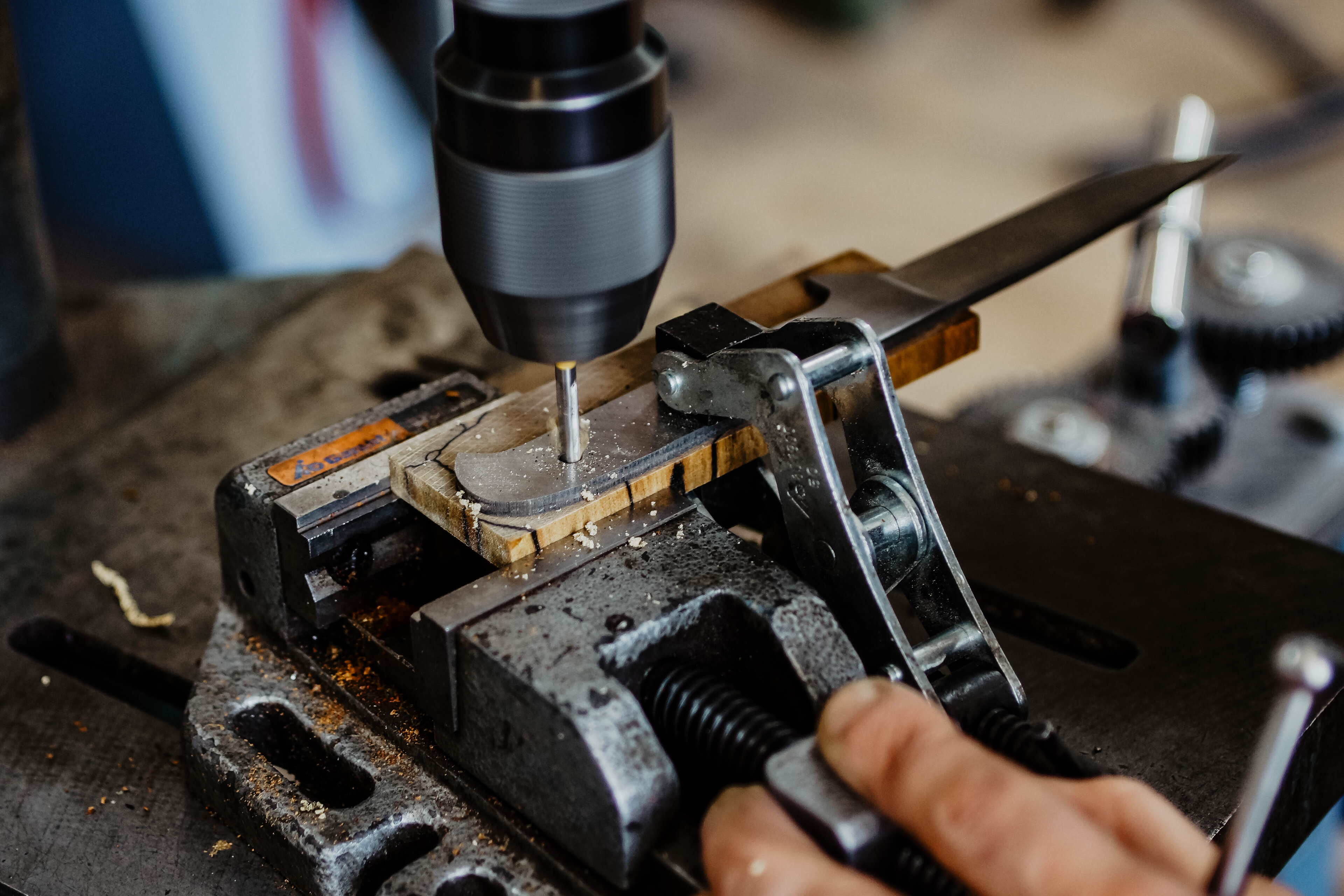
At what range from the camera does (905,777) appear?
0.60 m

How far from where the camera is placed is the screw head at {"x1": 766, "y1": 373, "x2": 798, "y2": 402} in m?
0.75

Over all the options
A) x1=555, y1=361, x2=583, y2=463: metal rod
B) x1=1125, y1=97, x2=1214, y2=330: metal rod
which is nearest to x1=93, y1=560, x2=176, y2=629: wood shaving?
x1=555, y1=361, x2=583, y2=463: metal rod

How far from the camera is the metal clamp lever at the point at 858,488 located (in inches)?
30.0

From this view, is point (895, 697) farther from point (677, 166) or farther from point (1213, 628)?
point (677, 166)

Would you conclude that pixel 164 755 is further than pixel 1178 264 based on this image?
No

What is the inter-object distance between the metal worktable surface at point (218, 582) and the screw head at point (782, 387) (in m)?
0.32

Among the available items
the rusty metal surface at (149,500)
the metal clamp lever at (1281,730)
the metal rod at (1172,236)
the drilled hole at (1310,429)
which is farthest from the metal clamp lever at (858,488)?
the drilled hole at (1310,429)

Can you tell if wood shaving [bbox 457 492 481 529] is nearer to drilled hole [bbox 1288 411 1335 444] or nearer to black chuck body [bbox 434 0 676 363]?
black chuck body [bbox 434 0 676 363]

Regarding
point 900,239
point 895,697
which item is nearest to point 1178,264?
point 895,697

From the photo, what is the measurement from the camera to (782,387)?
0.75 meters

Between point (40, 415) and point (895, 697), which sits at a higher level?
point (895, 697)

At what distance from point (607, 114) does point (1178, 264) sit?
100 centimetres

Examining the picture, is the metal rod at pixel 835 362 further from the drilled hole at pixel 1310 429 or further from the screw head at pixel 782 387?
the drilled hole at pixel 1310 429

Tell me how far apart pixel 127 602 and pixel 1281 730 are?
0.85 meters
